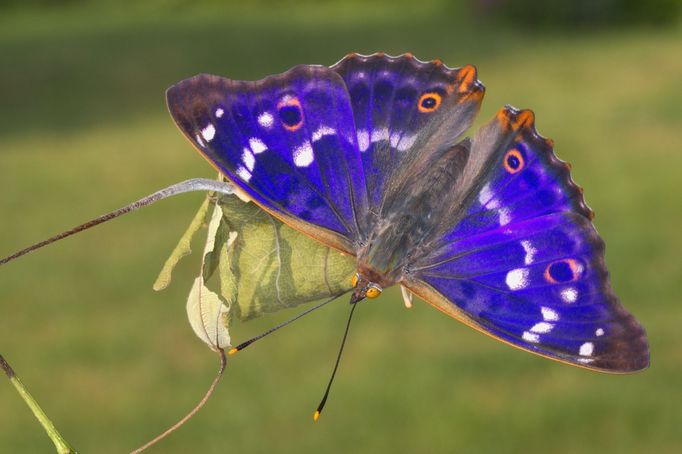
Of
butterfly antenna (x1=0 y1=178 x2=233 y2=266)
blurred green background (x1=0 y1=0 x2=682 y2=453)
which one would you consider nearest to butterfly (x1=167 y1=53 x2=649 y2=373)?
butterfly antenna (x1=0 y1=178 x2=233 y2=266)

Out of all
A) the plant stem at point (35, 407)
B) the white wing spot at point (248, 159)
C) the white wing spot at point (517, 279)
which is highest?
the white wing spot at point (517, 279)

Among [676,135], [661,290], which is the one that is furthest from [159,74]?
[661,290]

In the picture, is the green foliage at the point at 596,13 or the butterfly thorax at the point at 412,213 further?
the green foliage at the point at 596,13

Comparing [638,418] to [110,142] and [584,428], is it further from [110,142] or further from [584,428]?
[110,142]

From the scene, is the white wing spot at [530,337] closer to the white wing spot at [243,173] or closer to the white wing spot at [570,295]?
the white wing spot at [570,295]

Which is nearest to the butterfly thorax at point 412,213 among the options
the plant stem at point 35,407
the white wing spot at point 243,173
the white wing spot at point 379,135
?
the white wing spot at point 379,135

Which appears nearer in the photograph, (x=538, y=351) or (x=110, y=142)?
(x=538, y=351)

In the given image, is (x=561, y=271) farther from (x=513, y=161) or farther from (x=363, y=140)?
(x=363, y=140)

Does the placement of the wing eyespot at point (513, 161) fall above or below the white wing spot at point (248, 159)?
above
